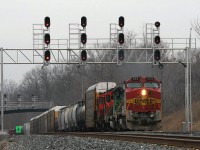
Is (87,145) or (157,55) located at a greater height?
(157,55)

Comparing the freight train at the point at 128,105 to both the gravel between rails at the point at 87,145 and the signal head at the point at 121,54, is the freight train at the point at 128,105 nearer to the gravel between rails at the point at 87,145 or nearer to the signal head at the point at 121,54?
the signal head at the point at 121,54

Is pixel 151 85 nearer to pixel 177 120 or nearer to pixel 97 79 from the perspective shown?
pixel 177 120

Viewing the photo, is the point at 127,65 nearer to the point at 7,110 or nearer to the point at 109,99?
the point at 109,99

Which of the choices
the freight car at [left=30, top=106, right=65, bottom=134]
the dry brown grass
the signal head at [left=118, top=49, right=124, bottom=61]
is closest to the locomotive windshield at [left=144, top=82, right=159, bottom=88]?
the signal head at [left=118, top=49, right=124, bottom=61]

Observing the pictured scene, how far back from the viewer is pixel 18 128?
4953 inches

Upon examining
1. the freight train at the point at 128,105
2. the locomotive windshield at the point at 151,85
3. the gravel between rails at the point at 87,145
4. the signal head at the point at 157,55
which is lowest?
the gravel between rails at the point at 87,145

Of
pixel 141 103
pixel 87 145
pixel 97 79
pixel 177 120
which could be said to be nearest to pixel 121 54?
pixel 141 103

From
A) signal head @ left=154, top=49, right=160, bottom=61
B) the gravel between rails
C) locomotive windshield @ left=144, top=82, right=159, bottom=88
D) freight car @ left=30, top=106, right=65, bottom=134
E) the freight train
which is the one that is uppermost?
signal head @ left=154, top=49, right=160, bottom=61

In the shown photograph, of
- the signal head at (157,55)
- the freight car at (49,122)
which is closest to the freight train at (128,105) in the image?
the signal head at (157,55)

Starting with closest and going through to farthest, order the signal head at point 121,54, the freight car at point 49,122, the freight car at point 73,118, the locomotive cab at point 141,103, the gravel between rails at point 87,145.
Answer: the gravel between rails at point 87,145 → the locomotive cab at point 141,103 → the signal head at point 121,54 → the freight car at point 73,118 → the freight car at point 49,122

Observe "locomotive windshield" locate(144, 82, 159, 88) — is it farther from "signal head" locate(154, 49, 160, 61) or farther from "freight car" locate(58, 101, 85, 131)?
"freight car" locate(58, 101, 85, 131)

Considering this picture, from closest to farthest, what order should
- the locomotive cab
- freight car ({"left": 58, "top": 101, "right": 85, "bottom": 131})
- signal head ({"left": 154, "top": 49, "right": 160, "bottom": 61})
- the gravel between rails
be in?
the gravel between rails < the locomotive cab < signal head ({"left": 154, "top": 49, "right": 160, "bottom": 61}) < freight car ({"left": 58, "top": 101, "right": 85, "bottom": 131})

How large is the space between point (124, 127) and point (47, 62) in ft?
24.0

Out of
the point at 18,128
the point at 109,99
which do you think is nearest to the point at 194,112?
the point at 109,99
